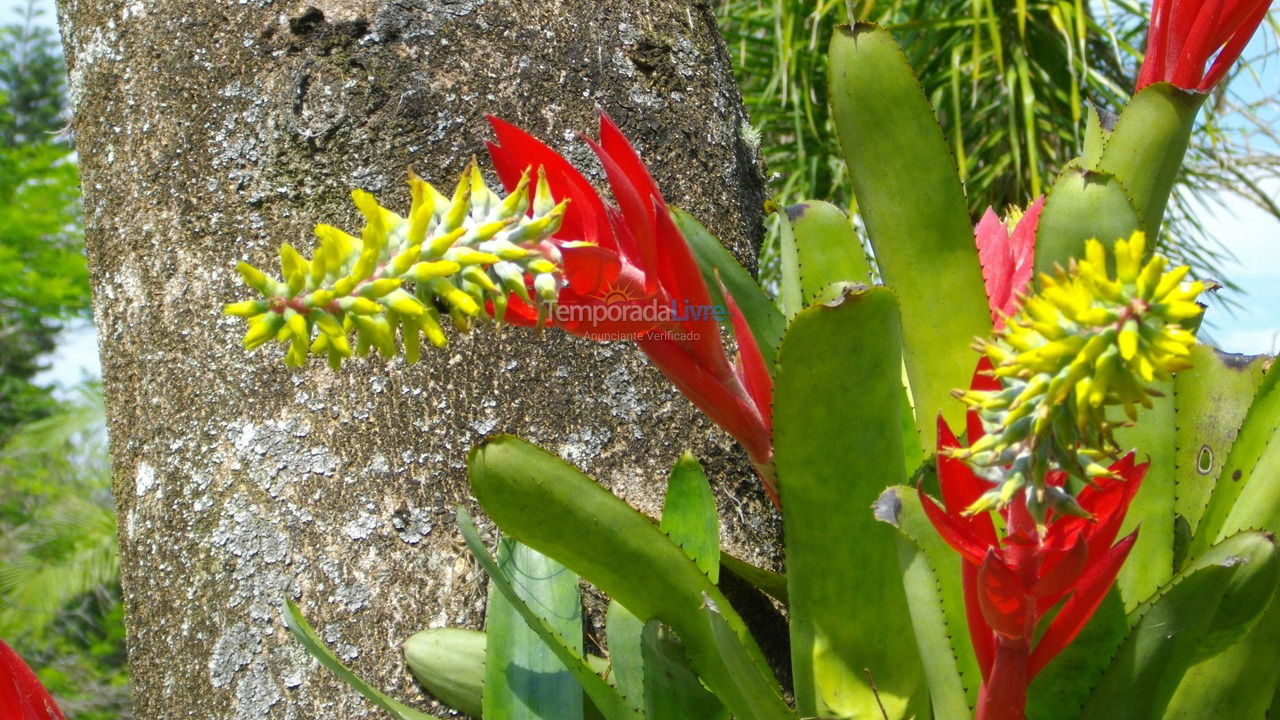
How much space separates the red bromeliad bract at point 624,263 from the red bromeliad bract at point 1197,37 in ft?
1.03

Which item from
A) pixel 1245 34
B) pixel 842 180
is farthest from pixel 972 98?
pixel 1245 34

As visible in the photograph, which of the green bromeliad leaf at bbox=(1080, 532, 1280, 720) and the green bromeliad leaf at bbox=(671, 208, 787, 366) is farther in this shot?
the green bromeliad leaf at bbox=(671, 208, 787, 366)

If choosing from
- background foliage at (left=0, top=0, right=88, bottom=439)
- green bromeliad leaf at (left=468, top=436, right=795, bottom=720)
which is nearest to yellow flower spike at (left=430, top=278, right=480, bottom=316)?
green bromeliad leaf at (left=468, top=436, right=795, bottom=720)

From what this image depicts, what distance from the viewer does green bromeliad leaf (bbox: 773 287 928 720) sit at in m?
0.53

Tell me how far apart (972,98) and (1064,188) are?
159 inches

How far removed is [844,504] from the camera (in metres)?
0.58

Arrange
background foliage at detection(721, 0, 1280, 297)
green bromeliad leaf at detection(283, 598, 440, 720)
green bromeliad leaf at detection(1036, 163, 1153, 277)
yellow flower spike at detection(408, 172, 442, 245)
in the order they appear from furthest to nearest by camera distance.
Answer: background foliage at detection(721, 0, 1280, 297), green bromeliad leaf at detection(283, 598, 440, 720), green bromeliad leaf at detection(1036, 163, 1153, 277), yellow flower spike at detection(408, 172, 442, 245)

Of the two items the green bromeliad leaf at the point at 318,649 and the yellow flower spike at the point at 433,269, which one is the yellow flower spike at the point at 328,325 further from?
the green bromeliad leaf at the point at 318,649

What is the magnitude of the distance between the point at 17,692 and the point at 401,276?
0.35 meters

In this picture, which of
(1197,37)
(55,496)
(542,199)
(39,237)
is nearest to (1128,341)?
(542,199)

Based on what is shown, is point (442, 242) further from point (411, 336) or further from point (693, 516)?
point (693, 516)

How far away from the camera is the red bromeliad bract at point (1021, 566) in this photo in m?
0.44

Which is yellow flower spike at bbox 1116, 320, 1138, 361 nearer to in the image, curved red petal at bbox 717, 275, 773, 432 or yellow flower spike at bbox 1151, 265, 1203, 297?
yellow flower spike at bbox 1151, 265, 1203, 297

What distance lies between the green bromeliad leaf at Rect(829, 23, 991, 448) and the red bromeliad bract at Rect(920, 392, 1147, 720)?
132 millimetres
